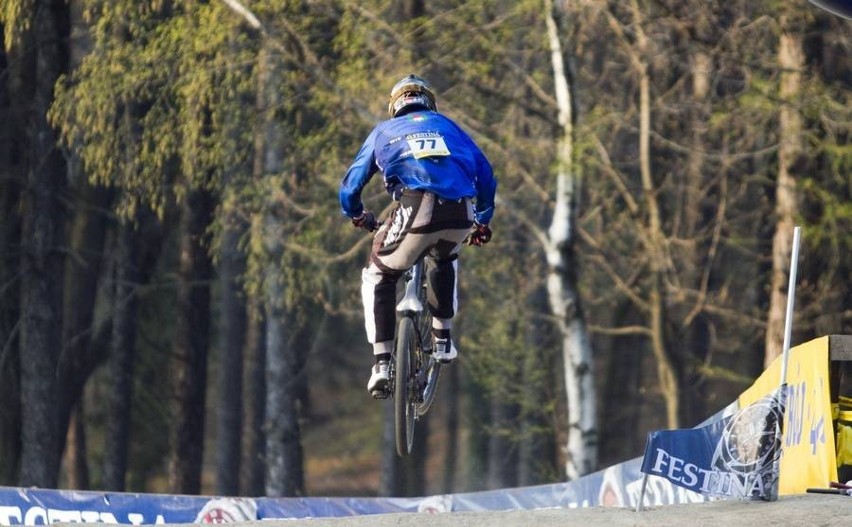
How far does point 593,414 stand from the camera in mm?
22312

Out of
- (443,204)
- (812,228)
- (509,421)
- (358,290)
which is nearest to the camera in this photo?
(443,204)

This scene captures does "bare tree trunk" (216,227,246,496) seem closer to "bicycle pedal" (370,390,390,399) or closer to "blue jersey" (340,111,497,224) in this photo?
"bicycle pedal" (370,390,390,399)

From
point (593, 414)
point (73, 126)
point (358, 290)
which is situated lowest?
point (593, 414)

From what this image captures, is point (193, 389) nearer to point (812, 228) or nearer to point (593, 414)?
point (593, 414)

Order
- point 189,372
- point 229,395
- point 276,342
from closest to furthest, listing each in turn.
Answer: point 276,342
point 189,372
point 229,395

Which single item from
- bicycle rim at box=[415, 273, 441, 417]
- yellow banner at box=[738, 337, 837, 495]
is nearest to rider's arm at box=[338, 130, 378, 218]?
bicycle rim at box=[415, 273, 441, 417]

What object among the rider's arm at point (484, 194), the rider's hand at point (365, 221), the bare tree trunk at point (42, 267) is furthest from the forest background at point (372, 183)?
the rider's hand at point (365, 221)

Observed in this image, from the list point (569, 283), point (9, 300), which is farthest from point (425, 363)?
point (9, 300)

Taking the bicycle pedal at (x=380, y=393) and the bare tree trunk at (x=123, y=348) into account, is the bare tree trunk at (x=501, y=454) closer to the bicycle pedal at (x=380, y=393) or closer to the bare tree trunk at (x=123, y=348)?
the bare tree trunk at (x=123, y=348)

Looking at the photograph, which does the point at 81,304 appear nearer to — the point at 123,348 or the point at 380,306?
the point at 123,348

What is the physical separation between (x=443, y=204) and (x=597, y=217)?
1608 centimetres

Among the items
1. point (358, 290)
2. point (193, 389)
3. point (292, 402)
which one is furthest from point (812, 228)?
point (193, 389)

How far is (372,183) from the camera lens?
2312 cm

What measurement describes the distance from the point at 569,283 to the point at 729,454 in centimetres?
1026
